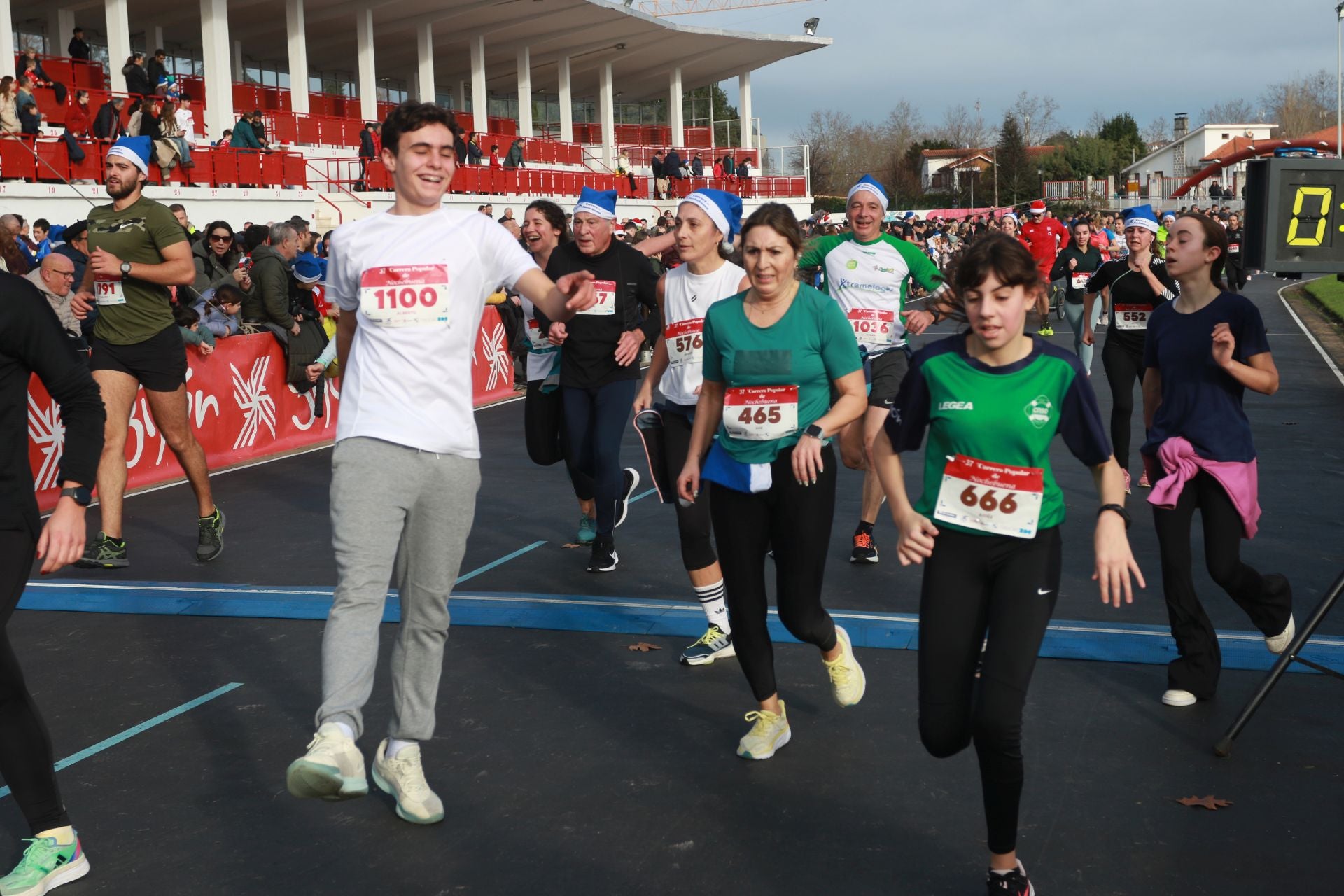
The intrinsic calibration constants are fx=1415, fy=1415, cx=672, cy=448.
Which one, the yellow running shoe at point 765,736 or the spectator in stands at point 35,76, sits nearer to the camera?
the yellow running shoe at point 765,736

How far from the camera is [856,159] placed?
119 metres

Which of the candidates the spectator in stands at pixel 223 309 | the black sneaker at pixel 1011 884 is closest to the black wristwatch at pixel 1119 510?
the black sneaker at pixel 1011 884

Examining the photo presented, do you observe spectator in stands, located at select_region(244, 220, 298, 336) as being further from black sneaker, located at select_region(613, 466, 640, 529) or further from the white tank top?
the white tank top

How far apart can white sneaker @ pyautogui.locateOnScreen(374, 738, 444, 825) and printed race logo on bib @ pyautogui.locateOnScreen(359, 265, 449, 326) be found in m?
1.33

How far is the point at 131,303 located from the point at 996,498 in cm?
554

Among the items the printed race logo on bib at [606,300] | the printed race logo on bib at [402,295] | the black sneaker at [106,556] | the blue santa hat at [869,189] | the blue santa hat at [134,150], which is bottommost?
the black sneaker at [106,556]

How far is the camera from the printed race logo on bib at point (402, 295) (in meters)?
4.26

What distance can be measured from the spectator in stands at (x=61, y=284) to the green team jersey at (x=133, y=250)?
2.61 metres

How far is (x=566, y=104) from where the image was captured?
176 feet

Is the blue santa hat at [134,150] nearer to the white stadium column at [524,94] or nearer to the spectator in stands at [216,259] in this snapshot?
the spectator in stands at [216,259]

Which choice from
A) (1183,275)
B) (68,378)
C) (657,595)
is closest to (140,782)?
(68,378)

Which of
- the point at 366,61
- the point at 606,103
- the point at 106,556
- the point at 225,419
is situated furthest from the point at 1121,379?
the point at 606,103

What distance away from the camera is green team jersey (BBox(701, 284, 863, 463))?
4.88 m

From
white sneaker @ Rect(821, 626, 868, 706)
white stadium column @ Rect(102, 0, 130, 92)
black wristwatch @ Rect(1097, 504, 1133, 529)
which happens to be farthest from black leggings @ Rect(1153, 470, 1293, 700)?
white stadium column @ Rect(102, 0, 130, 92)
